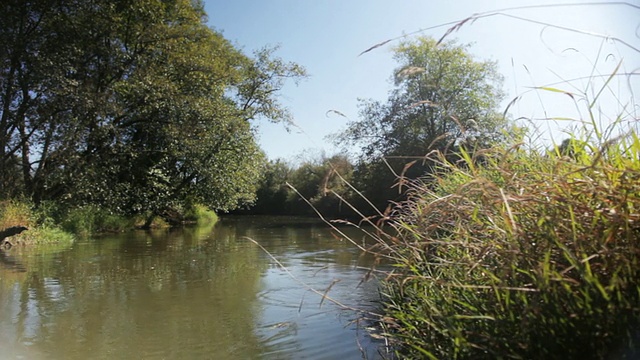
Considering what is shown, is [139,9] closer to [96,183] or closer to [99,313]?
[96,183]

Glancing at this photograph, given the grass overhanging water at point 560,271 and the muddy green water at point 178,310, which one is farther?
the muddy green water at point 178,310

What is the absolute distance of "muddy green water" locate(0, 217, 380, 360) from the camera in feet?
12.9

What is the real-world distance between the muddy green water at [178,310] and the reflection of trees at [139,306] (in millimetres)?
11

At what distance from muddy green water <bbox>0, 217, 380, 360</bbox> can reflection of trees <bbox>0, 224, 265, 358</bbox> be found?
0.4 inches

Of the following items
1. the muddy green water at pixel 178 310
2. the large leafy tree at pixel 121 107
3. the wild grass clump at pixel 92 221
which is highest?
the large leafy tree at pixel 121 107

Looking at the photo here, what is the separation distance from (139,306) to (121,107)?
1290 centimetres

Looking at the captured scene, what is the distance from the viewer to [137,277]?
7.60 metres

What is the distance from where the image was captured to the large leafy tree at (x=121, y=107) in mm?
15008

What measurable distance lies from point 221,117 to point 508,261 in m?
17.5

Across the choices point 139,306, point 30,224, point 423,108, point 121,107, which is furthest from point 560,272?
point 423,108

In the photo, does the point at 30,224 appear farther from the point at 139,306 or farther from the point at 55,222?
the point at 139,306

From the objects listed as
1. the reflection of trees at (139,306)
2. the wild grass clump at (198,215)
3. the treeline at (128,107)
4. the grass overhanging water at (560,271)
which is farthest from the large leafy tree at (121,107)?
the grass overhanging water at (560,271)

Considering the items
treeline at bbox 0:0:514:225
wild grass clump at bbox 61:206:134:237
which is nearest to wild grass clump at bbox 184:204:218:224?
treeline at bbox 0:0:514:225

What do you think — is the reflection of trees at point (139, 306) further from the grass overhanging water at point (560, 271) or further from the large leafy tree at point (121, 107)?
the large leafy tree at point (121, 107)
